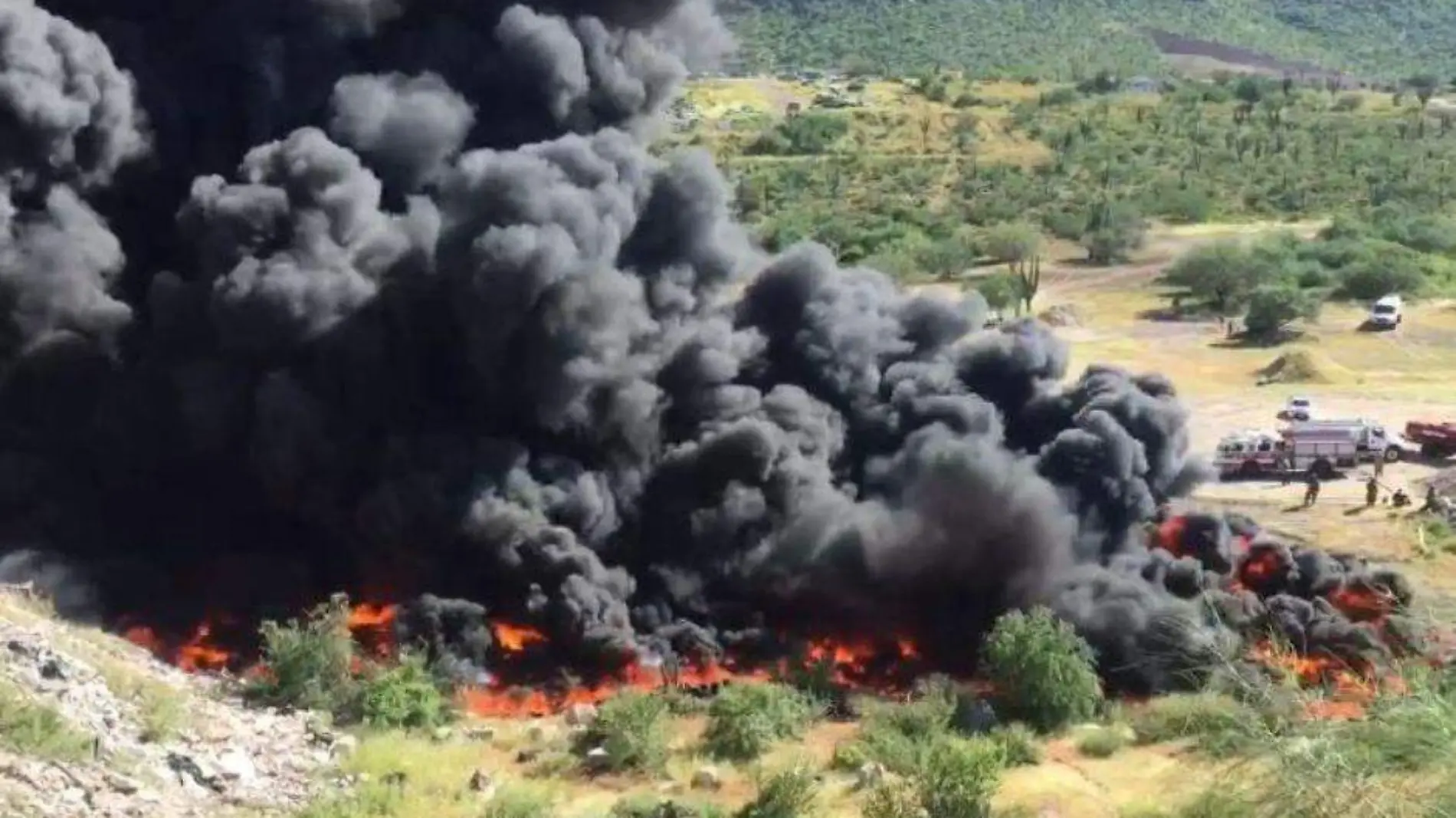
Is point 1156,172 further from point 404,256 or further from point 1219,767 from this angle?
Answer: point 1219,767

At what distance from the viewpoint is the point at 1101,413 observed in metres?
25.2

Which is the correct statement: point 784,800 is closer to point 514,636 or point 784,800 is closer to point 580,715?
point 580,715

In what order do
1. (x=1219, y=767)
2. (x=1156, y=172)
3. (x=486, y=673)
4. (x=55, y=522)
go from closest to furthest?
(x=1219, y=767) → (x=486, y=673) → (x=55, y=522) → (x=1156, y=172)

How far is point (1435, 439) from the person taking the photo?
36.1 meters

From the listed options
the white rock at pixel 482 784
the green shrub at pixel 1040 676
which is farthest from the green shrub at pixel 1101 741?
the white rock at pixel 482 784

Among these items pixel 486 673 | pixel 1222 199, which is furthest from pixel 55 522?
pixel 1222 199

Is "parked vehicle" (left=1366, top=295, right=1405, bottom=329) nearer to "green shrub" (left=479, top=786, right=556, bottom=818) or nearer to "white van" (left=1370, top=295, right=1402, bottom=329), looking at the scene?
"white van" (left=1370, top=295, right=1402, bottom=329)

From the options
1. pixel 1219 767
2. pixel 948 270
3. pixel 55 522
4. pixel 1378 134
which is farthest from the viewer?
pixel 1378 134

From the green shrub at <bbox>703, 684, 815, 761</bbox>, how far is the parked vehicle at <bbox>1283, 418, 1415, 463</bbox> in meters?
17.4

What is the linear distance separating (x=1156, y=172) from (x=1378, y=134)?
56.5 feet

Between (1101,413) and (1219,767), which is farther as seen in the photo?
(1101,413)

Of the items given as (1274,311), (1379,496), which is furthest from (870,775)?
(1274,311)

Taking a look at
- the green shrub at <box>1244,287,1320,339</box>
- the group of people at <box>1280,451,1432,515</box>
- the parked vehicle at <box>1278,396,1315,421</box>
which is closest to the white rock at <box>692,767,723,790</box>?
the group of people at <box>1280,451,1432,515</box>

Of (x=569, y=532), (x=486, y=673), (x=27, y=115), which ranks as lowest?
(x=486, y=673)
